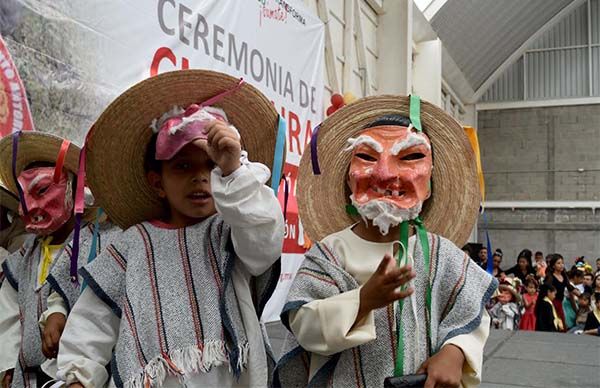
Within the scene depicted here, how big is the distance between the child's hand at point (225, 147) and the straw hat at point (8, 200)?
143cm

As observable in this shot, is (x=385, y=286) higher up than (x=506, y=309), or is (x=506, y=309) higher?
Answer: (x=385, y=286)

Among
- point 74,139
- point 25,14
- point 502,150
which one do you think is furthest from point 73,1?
point 502,150

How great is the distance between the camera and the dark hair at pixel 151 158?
5.79 feet

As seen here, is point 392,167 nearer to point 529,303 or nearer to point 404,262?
point 404,262

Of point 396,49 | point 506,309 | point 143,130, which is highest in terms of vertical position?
point 396,49

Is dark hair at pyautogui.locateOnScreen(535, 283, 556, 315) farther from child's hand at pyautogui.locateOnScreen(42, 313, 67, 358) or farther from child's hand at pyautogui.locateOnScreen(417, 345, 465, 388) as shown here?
child's hand at pyautogui.locateOnScreen(42, 313, 67, 358)

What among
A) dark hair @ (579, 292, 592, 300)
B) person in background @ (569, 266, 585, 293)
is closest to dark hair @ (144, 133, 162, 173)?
dark hair @ (579, 292, 592, 300)

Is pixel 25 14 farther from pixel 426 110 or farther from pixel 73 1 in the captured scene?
pixel 426 110

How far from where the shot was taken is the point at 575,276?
26.8 ft

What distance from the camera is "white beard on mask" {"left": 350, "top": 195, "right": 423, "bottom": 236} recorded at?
5.00 feet

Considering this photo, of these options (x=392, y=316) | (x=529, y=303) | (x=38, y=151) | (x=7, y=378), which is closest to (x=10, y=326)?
(x=7, y=378)

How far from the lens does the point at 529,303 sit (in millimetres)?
6734

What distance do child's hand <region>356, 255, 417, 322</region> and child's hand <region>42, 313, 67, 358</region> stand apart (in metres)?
0.85

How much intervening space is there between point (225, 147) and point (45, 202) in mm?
949
